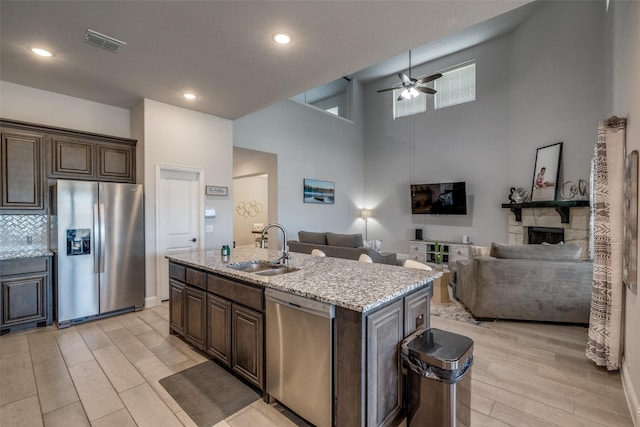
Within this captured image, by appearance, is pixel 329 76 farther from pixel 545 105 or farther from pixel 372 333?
pixel 545 105

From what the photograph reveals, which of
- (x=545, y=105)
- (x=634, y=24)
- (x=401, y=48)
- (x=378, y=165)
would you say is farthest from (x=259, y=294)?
(x=378, y=165)

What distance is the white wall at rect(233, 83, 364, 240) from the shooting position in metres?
6.50

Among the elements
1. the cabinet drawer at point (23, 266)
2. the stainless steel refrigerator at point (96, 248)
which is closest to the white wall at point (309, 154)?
the stainless steel refrigerator at point (96, 248)

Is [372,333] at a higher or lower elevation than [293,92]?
lower

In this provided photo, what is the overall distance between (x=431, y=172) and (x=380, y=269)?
20.2ft

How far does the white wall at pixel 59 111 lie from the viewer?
3.63 metres

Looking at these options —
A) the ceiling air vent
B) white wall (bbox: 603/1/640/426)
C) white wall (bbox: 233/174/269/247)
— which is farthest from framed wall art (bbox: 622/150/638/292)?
white wall (bbox: 233/174/269/247)

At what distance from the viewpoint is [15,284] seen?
3.24m

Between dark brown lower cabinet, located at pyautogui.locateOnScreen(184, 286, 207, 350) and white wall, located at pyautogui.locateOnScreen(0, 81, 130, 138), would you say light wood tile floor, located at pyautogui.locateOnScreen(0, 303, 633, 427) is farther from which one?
white wall, located at pyautogui.locateOnScreen(0, 81, 130, 138)

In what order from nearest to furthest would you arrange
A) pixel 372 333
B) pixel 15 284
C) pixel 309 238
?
1. pixel 372 333
2. pixel 15 284
3. pixel 309 238

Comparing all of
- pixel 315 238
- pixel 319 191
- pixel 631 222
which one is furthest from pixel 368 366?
pixel 319 191

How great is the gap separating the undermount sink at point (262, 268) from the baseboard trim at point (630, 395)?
7.89ft

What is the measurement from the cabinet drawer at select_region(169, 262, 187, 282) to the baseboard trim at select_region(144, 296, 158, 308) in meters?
1.46

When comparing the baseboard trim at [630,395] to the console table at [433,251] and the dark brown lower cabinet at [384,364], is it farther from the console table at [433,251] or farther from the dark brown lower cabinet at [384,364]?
the console table at [433,251]
